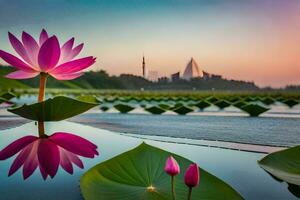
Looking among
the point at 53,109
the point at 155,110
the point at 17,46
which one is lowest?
the point at 155,110

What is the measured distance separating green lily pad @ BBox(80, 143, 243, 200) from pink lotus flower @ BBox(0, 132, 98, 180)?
78mm

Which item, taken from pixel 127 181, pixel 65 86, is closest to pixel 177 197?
pixel 127 181

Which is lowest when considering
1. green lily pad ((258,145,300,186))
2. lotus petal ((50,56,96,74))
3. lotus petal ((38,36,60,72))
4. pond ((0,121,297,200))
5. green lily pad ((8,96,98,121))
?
pond ((0,121,297,200))

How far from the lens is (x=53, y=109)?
1.71 feet

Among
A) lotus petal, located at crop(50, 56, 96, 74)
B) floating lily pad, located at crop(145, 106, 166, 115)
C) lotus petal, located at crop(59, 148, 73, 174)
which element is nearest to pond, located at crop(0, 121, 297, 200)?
lotus petal, located at crop(59, 148, 73, 174)

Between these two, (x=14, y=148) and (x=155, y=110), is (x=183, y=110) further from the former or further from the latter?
(x=14, y=148)

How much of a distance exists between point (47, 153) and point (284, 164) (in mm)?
324

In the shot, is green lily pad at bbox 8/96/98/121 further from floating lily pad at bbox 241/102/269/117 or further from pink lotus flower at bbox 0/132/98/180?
floating lily pad at bbox 241/102/269/117

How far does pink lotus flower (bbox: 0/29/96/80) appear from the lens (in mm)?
512

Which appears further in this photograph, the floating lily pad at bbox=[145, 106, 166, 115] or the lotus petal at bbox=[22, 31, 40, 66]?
the floating lily pad at bbox=[145, 106, 166, 115]

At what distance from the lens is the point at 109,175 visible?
0.35 meters

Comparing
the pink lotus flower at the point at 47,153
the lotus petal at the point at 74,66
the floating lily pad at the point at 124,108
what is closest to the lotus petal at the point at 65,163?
the pink lotus flower at the point at 47,153

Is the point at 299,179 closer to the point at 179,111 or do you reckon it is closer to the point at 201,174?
the point at 201,174

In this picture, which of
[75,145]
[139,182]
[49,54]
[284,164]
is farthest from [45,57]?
[284,164]
